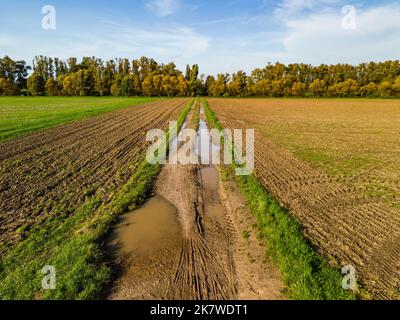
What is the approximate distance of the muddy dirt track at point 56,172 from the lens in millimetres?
6852

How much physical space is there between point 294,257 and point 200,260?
1.85 metres

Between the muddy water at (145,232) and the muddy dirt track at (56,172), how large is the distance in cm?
154

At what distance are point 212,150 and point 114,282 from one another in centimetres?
1014

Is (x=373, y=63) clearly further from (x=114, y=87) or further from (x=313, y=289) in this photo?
(x=313, y=289)

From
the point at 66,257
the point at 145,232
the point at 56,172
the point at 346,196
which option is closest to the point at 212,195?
the point at 145,232

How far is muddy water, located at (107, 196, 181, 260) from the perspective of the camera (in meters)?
5.53

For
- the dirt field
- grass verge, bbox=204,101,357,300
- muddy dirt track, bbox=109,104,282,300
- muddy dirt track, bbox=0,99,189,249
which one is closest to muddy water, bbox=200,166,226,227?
muddy dirt track, bbox=109,104,282,300

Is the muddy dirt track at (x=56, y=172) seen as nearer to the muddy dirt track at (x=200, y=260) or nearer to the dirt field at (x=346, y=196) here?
the muddy dirt track at (x=200, y=260)

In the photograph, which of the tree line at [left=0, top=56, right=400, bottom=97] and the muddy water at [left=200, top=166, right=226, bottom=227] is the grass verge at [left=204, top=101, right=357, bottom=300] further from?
the tree line at [left=0, top=56, right=400, bottom=97]

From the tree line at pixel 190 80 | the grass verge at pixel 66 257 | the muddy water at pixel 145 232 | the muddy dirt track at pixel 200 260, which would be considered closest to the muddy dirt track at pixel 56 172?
the grass verge at pixel 66 257

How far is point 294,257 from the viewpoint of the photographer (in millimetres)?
5125

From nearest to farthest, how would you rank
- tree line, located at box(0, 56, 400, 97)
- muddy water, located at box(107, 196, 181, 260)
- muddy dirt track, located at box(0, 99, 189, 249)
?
1. muddy water, located at box(107, 196, 181, 260)
2. muddy dirt track, located at box(0, 99, 189, 249)
3. tree line, located at box(0, 56, 400, 97)

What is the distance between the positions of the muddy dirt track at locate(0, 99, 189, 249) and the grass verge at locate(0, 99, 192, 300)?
486mm

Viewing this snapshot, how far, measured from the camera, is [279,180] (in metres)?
9.58
